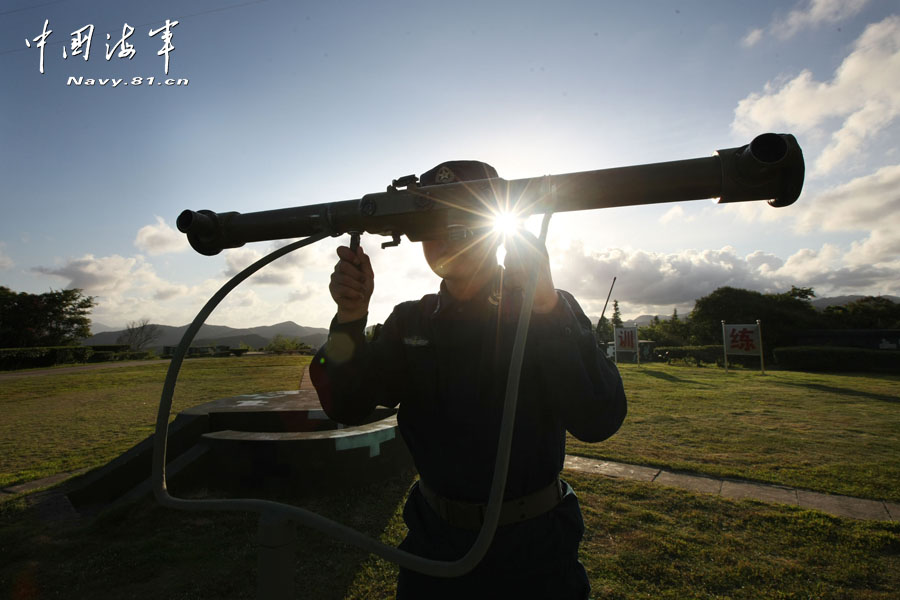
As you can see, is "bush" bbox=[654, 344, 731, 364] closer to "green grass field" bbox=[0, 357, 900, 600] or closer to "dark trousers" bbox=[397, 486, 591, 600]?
"green grass field" bbox=[0, 357, 900, 600]

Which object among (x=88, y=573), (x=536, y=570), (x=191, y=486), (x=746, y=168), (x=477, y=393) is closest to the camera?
(x=746, y=168)

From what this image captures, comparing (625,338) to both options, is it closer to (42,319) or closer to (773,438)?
(773,438)

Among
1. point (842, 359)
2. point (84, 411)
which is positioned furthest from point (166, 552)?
point (842, 359)

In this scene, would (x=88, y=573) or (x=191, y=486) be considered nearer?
(x=88, y=573)

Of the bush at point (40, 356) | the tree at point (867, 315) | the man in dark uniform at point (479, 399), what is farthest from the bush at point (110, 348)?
the tree at point (867, 315)

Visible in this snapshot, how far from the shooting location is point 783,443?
23.5 ft

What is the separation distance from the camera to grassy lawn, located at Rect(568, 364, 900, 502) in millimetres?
5617

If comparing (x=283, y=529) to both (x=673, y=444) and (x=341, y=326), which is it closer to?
(x=341, y=326)

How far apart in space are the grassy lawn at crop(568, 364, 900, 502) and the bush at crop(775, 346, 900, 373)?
14.2 m

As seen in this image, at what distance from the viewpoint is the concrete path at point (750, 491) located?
453cm

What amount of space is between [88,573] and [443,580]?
3.79 m

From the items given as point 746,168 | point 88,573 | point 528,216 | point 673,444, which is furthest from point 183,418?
point 673,444

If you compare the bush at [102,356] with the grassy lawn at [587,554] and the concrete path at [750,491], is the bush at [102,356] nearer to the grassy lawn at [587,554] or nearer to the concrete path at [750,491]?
the grassy lawn at [587,554]

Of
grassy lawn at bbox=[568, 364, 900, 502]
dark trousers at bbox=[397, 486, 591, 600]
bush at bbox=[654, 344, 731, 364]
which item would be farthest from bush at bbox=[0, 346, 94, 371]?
bush at bbox=[654, 344, 731, 364]
